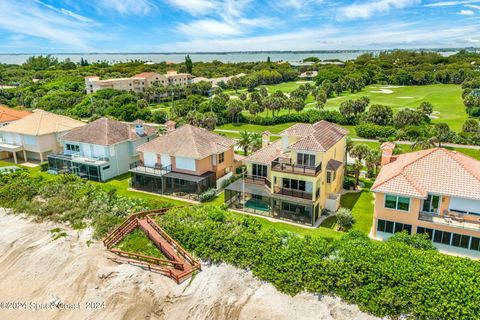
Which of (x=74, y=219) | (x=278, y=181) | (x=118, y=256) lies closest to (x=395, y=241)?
(x=278, y=181)

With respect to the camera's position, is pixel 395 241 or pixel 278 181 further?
pixel 278 181

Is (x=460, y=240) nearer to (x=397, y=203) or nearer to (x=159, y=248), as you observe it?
(x=397, y=203)

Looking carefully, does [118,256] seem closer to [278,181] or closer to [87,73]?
[278,181]

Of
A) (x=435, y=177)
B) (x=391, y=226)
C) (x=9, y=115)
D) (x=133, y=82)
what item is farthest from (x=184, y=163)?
(x=133, y=82)

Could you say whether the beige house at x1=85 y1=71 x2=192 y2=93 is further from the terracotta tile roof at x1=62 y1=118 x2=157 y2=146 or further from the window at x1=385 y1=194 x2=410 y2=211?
the window at x1=385 y1=194 x2=410 y2=211

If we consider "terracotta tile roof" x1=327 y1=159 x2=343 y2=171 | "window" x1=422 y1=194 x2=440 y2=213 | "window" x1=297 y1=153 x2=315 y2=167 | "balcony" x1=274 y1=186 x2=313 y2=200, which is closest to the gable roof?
"balcony" x1=274 y1=186 x2=313 y2=200

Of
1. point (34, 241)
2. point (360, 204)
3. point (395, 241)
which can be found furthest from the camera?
point (360, 204)
